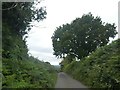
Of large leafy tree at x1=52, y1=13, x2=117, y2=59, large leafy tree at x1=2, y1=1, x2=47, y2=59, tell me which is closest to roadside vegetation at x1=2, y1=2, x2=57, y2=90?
large leafy tree at x1=2, y1=1, x2=47, y2=59

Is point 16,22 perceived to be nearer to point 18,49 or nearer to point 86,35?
point 18,49

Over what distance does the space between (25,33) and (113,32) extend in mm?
26054

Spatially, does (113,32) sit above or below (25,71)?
above

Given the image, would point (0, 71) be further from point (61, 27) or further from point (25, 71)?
point (61, 27)

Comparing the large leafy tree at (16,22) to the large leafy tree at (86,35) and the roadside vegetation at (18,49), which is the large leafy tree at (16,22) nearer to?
the roadside vegetation at (18,49)

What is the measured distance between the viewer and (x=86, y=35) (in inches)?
1859

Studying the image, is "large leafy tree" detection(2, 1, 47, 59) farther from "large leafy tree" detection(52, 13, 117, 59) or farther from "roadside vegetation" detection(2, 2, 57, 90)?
Result: "large leafy tree" detection(52, 13, 117, 59)

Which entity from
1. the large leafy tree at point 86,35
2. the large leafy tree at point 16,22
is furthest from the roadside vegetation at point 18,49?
the large leafy tree at point 86,35

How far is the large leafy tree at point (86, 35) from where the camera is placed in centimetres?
4719

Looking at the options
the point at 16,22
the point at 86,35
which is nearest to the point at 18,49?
the point at 16,22

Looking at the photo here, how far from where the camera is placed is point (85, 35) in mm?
47312

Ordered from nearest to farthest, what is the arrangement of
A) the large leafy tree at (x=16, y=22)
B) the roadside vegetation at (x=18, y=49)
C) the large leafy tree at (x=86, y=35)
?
1. the roadside vegetation at (x=18, y=49)
2. the large leafy tree at (x=16, y=22)
3. the large leafy tree at (x=86, y=35)

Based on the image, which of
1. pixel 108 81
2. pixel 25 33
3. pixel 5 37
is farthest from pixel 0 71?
pixel 25 33

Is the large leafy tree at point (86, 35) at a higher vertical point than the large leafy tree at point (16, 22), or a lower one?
higher
